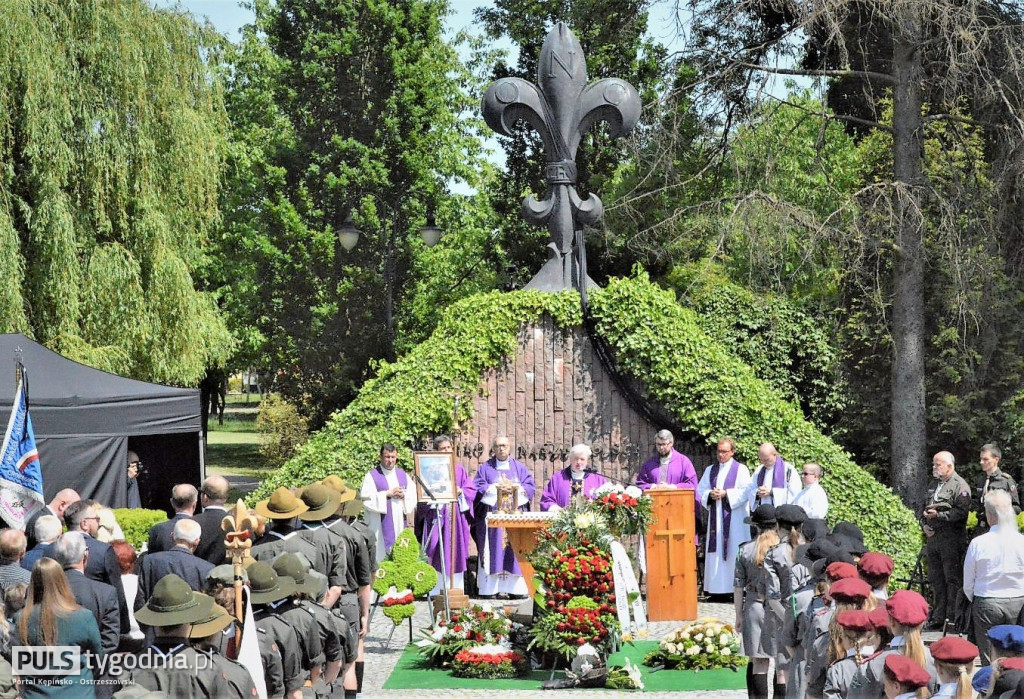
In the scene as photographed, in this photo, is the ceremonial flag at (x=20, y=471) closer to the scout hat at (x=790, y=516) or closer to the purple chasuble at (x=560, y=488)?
the purple chasuble at (x=560, y=488)

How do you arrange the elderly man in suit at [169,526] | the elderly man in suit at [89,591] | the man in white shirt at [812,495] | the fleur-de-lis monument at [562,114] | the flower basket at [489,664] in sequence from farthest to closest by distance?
the fleur-de-lis monument at [562,114] < the man in white shirt at [812,495] < the flower basket at [489,664] < the elderly man in suit at [169,526] < the elderly man in suit at [89,591]

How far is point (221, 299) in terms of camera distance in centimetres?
3762

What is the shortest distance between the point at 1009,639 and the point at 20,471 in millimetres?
8541

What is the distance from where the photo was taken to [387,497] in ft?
48.8

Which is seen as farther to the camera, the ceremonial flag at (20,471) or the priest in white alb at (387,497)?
the priest in white alb at (387,497)

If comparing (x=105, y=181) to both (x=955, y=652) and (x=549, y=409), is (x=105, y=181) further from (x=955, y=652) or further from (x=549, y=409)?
(x=955, y=652)

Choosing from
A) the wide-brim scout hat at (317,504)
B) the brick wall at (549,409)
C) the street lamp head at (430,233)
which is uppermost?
the street lamp head at (430,233)

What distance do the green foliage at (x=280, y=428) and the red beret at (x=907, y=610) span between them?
28674 millimetres

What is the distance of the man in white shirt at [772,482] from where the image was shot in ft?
48.5

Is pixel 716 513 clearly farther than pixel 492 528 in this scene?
No

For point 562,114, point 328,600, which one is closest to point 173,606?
point 328,600

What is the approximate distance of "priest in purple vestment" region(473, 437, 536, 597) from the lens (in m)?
15.7

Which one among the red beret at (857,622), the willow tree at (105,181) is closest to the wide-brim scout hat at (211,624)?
the red beret at (857,622)

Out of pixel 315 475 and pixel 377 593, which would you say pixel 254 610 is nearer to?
pixel 377 593
